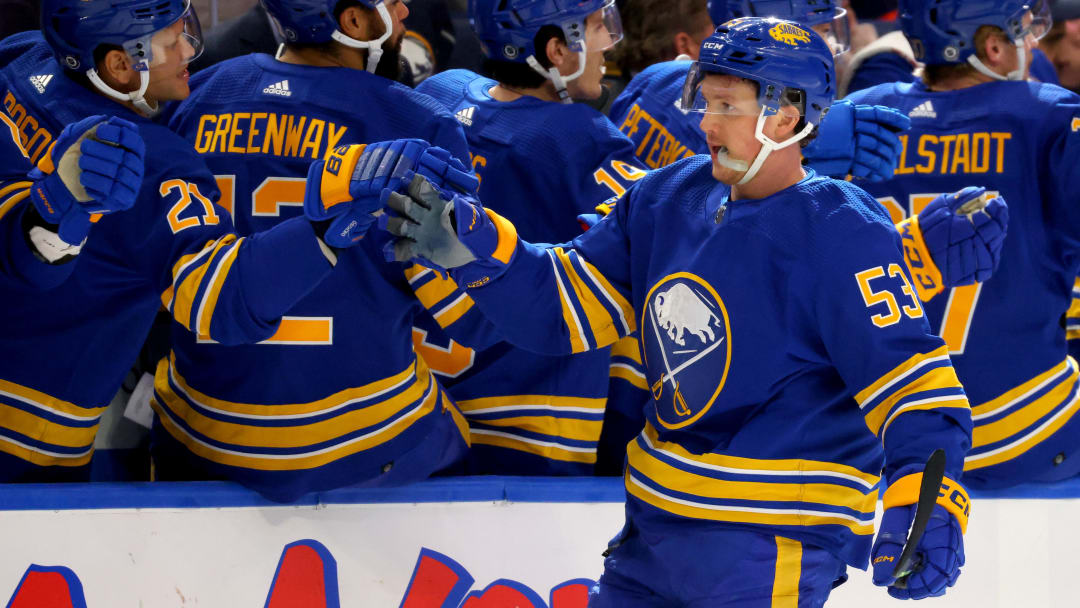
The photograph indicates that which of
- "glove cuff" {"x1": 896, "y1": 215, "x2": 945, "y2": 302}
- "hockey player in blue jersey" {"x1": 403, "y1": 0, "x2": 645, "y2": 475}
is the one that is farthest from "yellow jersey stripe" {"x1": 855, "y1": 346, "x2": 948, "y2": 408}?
"hockey player in blue jersey" {"x1": 403, "y1": 0, "x2": 645, "y2": 475}

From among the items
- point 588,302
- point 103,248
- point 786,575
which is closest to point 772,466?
point 786,575

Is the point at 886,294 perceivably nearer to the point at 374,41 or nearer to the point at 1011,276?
the point at 1011,276

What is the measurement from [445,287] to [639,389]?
982 mm

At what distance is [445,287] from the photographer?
3.42 metres

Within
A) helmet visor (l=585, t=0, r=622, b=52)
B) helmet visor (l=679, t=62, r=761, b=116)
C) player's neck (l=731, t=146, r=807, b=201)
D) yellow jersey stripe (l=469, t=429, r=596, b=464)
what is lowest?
yellow jersey stripe (l=469, t=429, r=596, b=464)

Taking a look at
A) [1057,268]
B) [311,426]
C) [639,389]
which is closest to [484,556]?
[311,426]

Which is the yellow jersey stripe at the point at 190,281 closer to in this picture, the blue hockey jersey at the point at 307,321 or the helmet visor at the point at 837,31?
the blue hockey jersey at the point at 307,321

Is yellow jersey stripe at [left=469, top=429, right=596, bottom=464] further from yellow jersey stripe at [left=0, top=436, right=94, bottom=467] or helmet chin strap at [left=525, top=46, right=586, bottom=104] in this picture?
yellow jersey stripe at [left=0, top=436, right=94, bottom=467]

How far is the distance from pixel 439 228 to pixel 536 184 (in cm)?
119

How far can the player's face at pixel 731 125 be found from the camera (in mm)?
2768

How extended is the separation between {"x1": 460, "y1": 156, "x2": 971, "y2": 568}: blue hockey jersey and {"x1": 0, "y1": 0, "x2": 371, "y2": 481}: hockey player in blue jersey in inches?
22.3

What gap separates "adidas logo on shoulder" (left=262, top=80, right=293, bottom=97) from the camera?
341cm

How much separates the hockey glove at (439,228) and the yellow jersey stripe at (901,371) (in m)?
0.81

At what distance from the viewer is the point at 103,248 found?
10.6 feet
